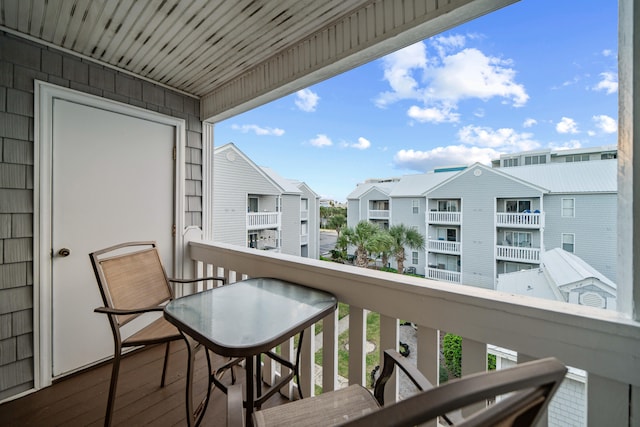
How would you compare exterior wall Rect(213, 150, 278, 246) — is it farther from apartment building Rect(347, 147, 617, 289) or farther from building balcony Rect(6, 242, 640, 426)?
apartment building Rect(347, 147, 617, 289)

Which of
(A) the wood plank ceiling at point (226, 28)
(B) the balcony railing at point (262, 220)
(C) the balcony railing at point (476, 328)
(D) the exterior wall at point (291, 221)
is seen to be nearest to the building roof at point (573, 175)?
(C) the balcony railing at point (476, 328)

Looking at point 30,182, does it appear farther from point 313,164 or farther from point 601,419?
point 601,419

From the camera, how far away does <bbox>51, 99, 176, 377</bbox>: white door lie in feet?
6.16

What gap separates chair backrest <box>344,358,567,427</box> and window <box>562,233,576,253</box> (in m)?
1.10

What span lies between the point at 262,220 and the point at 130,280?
128cm

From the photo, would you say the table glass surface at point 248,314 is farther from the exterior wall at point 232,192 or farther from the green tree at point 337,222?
the exterior wall at point 232,192

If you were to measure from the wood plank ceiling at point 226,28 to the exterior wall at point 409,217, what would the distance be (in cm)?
104

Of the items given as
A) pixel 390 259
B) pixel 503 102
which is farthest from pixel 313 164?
pixel 503 102

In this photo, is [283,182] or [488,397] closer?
[488,397]

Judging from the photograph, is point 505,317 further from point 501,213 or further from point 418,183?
point 418,183

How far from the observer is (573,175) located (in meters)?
1.21

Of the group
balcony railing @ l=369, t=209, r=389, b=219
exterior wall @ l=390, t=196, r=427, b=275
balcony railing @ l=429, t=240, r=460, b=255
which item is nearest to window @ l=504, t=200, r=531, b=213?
balcony railing @ l=429, t=240, r=460, b=255

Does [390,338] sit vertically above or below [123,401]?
above

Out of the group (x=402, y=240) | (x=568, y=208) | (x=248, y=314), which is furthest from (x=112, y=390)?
(x=568, y=208)
